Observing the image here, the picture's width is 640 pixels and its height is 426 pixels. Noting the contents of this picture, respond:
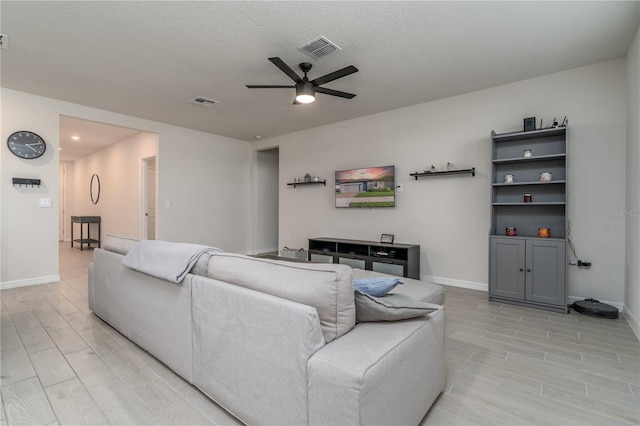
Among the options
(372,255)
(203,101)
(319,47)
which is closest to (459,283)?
(372,255)

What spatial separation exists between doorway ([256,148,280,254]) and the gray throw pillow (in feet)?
19.5

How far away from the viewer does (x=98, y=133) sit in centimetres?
638

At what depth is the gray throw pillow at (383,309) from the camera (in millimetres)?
1398

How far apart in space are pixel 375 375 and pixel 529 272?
3.05 metres

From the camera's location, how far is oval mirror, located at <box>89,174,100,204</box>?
26.5ft

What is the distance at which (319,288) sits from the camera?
1.28m

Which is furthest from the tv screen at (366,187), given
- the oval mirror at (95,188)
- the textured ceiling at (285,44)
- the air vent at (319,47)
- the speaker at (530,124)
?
the oval mirror at (95,188)

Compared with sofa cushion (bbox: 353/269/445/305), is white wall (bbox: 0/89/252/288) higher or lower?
higher

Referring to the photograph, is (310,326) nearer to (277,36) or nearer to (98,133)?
(277,36)

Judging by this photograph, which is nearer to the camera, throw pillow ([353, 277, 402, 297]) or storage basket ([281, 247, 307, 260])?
throw pillow ([353, 277, 402, 297])

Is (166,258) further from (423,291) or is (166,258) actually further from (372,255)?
(372,255)

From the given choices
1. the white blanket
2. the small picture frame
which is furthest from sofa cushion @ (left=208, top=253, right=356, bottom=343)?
the small picture frame

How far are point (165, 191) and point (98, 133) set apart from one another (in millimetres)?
2257

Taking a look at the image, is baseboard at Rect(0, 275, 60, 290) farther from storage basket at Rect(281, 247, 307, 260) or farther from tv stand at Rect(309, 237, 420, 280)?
tv stand at Rect(309, 237, 420, 280)
